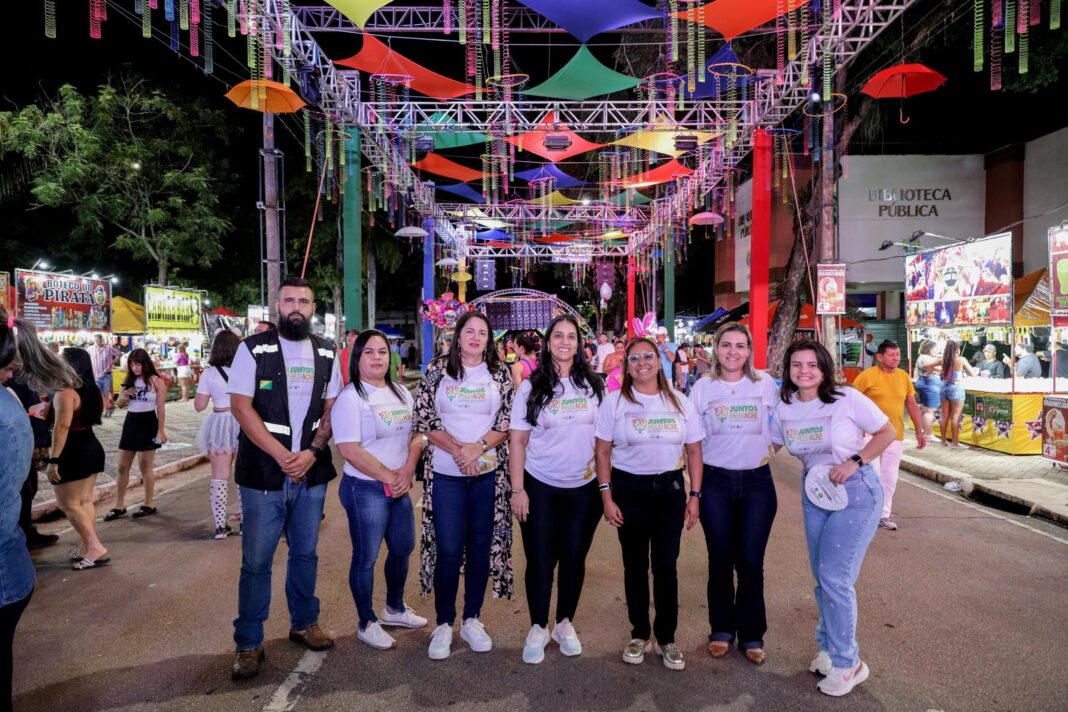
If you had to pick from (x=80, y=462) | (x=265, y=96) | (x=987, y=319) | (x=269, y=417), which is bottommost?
(x=80, y=462)

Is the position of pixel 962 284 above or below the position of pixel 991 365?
above

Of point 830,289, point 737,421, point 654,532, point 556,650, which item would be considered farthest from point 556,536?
point 830,289

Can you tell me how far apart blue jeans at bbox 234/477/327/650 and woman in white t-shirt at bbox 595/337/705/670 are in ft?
5.14

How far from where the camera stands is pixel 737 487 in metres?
3.50

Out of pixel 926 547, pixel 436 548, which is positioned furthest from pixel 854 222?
pixel 436 548

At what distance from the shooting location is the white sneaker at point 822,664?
337 cm

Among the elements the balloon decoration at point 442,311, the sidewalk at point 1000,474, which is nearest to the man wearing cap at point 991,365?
the sidewalk at point 1000,474

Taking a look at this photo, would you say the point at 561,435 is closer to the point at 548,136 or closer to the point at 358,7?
the point at 358,7

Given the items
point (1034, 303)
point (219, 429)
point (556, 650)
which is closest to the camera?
point (556, 650)

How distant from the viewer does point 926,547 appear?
568 cm

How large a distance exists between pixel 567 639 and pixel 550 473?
3.08 ft

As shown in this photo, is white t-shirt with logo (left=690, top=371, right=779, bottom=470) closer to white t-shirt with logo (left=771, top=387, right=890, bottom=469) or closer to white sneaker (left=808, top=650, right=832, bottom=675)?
white t-shirt with logo (left=771, top=387, right=890, bottom=469)

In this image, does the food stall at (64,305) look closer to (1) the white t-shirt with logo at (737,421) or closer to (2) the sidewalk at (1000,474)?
(1) the white t-shirt with logo at (737,421)

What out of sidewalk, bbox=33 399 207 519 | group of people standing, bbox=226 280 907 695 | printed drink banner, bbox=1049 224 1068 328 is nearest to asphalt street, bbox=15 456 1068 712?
group of people standing, bbox=226 280 907 695
